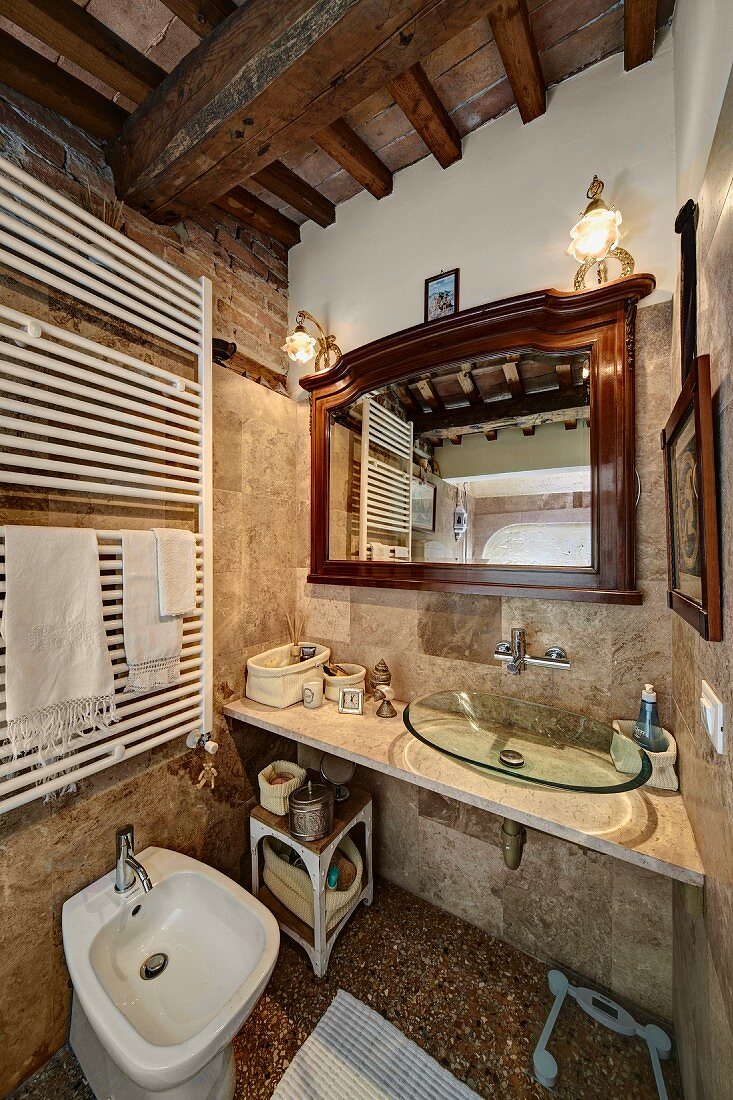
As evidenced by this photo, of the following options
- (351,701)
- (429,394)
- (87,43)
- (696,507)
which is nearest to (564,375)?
(429,394)

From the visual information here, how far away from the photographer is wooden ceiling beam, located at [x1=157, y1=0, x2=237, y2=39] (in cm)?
98

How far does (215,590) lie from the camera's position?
1502 mm

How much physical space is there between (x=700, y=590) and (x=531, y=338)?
2.93 feet

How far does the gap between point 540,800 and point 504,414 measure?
3.63 feet

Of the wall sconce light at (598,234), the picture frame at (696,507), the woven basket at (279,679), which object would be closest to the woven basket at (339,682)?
the woven basket at (279,679)

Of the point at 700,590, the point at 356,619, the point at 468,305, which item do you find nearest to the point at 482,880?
the point at 356,619

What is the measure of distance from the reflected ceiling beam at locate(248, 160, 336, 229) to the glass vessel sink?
1987 mm

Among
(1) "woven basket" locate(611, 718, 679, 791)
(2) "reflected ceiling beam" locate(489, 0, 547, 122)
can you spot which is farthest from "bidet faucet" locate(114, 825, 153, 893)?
(2) "reflected ceiling beam" locate(489, 0, 547, 122)

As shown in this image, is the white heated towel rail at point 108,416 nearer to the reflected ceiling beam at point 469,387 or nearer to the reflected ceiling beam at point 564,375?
the reflected ceiling beam at point 469,387

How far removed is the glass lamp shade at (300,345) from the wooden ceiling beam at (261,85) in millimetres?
479

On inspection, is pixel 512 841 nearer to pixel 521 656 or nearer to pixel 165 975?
pixel 521 656

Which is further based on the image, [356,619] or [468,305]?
[356,619]

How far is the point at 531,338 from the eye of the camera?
4.01ft

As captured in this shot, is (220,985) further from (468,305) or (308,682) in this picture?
(468,305)
